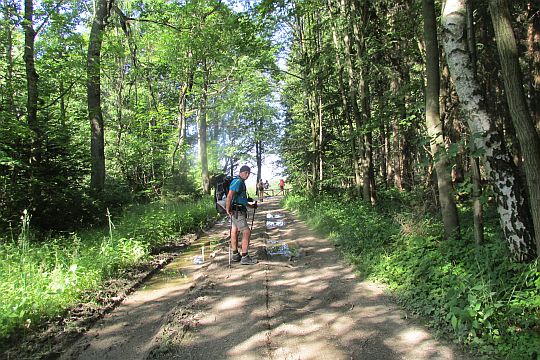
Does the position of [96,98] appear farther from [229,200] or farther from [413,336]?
[413,336]

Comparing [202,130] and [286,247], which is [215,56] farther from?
[286,247]

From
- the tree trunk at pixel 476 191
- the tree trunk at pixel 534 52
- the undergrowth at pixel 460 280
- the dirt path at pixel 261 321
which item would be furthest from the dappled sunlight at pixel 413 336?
the tree trunk at pixel 534 52

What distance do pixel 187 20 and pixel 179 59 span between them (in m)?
2.09

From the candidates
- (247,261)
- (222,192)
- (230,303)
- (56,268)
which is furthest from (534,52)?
(56,268)

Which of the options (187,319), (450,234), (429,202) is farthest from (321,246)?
(187,319)

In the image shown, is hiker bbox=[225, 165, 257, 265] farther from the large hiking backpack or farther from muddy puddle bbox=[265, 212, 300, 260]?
muddy puddle bbox=[265, 212, 300, 260]

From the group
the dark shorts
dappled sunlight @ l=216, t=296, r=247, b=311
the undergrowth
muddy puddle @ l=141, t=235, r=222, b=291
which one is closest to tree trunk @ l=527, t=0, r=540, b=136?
the undergrowth

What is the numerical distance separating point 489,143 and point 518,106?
843mm

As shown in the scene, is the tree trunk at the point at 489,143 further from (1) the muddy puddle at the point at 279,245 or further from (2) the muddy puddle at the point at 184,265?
(2) the muddy puddle at the point at 184,265

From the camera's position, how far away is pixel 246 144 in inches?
1955

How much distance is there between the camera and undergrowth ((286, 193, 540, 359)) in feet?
12.0

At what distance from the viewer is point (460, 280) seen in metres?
4.65

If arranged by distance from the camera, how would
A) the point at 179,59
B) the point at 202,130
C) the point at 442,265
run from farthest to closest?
the point at 202,130, the point at 179,59, the point at 442,265

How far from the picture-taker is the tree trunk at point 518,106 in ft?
12.9
